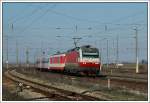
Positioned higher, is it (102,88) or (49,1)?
(49,1)

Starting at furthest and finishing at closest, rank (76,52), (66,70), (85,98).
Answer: (66,70) → (76,52) → (85,98)

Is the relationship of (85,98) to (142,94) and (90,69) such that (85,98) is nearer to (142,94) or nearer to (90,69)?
(142,94)

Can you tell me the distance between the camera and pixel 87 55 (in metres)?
36.2

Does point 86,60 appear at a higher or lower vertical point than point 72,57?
lower

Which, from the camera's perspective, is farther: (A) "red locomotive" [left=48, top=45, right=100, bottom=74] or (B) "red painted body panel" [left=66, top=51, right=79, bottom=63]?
(B) "red painted body panel" [left=66, top=51, right=79, bottom=63]

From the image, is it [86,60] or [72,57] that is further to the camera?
[72,57]

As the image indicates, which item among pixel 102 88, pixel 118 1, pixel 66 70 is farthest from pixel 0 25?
pixel 66 70

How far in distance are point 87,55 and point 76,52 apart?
202 centimetres

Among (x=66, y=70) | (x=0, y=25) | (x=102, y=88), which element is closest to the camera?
(x=0, y=25)

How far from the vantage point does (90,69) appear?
35625 millimetres

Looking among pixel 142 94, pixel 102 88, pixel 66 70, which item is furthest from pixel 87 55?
pixel 142 94

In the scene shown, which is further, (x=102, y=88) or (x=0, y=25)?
(x=102, y=88)

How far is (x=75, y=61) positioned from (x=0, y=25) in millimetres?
25558

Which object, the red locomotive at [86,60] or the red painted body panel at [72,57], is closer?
the red locomotive at [86,60]
